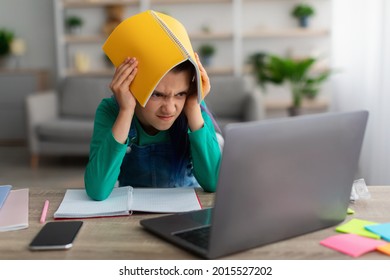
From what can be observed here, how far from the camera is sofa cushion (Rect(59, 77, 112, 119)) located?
5223 mm

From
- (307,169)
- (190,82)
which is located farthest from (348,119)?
(190,82)

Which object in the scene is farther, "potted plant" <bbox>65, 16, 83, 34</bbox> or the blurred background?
"potted plant" <bbox>65, 16, 83, 34</bbox>

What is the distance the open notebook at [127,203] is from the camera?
3.92 ft

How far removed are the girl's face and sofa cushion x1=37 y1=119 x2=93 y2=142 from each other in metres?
3.32

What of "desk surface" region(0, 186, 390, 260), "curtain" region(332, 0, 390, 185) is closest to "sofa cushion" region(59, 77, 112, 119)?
"curtain" region(332, 0, 390, 185)

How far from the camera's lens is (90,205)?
1.26m

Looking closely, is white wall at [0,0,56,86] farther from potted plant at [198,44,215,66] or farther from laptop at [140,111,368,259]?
laptop at [140,111,368,259]

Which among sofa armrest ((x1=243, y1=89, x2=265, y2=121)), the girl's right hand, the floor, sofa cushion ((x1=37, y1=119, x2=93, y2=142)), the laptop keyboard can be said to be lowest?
the floor

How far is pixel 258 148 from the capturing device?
0.91 meters

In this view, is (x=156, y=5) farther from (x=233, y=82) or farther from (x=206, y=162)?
(x=206, y=162)

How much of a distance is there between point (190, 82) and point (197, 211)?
0.36m

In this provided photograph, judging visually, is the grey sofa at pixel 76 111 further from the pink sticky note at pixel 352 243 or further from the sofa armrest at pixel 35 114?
the pink sticky note at pixel 352 243

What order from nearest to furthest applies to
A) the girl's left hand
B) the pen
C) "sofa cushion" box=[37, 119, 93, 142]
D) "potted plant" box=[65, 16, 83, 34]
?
the pen
the girl's left hand
"sofa cushion" box=[37, 119, 93, 142]
"potted plant" box=[65, 16, 83, 34]

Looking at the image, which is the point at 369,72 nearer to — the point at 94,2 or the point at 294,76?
the point at 294,76
